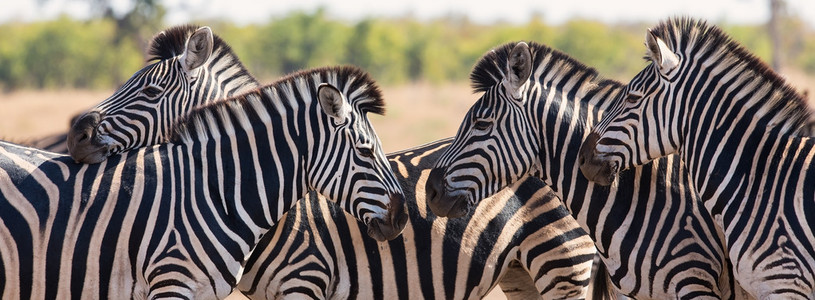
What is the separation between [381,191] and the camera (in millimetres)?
5559

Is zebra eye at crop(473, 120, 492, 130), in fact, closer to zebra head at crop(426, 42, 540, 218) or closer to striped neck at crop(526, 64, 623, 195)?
zebra head at crop(426, 42, 540, 218)

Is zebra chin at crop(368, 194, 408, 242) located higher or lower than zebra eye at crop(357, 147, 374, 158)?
lower

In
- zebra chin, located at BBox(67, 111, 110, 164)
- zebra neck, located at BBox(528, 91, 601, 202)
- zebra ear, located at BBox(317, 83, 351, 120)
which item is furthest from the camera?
zebra neck, located at BBox(528, 91, 601, 202)

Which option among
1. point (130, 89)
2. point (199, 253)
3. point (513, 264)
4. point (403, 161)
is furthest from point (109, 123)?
point (513, 264)

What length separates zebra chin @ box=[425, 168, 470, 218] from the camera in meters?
5.80

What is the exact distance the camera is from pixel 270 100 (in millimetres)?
5723

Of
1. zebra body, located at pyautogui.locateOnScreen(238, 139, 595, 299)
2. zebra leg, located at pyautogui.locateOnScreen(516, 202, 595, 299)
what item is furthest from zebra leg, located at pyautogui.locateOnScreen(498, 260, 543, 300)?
zebra leg, located at pyautogui.locateOnScreen(516, 202, 595, 299)

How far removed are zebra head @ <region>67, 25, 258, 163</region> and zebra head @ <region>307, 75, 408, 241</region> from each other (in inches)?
55.4

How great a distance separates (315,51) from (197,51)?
1436 inches

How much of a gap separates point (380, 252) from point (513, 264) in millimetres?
1122

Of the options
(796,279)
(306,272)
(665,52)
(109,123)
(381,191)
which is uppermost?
(109,123)

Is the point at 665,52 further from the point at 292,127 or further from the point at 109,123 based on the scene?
the point at 109,123

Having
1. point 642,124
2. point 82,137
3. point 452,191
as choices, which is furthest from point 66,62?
point 642,124

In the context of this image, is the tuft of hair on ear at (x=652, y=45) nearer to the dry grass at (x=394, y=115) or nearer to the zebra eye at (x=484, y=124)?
the zebra eye at (x=484, y=124)
